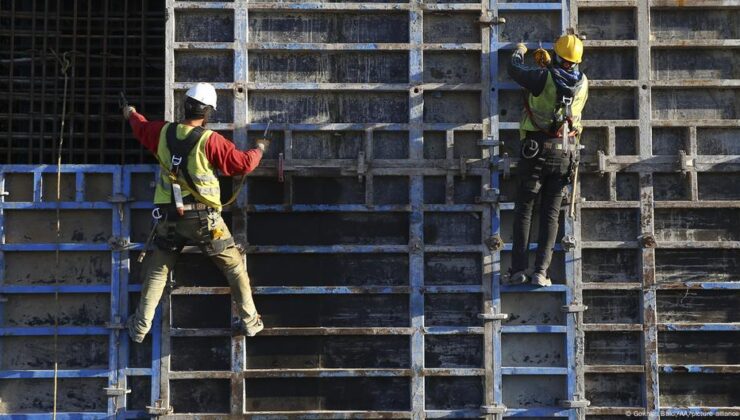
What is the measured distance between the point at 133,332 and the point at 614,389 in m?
4.77

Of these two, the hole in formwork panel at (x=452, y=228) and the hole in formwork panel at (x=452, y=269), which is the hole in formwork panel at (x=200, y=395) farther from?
the hole in formwork panel at (x=452, y=228)

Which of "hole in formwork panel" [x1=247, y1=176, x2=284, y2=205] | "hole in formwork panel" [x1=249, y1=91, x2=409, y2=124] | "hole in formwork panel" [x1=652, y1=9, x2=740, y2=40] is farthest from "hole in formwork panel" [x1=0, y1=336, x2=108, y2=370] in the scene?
"hole in formwork panel" [x1=652, y1=9, x2=740, y2=40]

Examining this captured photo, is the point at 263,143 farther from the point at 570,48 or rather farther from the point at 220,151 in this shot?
the point at 570,48

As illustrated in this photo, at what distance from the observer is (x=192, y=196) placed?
762cm

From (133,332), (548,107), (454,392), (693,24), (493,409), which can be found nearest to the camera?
(133,332)

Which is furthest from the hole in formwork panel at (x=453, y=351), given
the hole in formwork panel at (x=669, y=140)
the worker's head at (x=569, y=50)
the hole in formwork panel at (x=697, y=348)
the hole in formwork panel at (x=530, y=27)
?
the hole in formwork panel at (x=530, y=27)

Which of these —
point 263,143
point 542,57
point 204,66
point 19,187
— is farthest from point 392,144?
point 19,187

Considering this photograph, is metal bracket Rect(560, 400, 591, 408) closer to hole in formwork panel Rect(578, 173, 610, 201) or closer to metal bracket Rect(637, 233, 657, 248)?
metal bracket Rect(637, 233, 657, 248)

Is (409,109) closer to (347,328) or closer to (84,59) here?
(347,328)

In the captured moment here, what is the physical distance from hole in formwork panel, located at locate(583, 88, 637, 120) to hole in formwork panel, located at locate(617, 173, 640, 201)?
0.60 m

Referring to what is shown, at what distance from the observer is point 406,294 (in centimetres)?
810

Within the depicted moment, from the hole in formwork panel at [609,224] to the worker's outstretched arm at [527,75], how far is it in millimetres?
1374

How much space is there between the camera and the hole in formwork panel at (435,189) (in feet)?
26.9

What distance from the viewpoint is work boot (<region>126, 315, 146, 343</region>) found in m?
7.71
